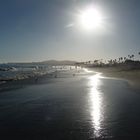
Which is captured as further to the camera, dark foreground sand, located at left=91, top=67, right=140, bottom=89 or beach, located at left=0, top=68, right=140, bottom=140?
dark foreground sand, located at left=91, top=67, right=140, bottom=89


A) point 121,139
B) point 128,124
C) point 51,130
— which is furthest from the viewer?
point 128,124

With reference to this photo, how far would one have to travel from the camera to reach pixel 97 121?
15633mm

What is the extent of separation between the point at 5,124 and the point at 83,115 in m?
5.70

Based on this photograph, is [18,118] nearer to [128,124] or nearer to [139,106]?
[128,124]

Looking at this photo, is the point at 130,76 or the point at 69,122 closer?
the point at 69,122

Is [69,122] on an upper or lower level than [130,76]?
upper

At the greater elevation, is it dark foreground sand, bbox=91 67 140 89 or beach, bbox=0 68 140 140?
beach, bbox=0 68 140 140

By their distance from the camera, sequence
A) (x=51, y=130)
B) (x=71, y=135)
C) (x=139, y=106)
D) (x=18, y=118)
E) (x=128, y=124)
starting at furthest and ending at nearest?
(x=139, y=106)
(x=18, y=118)
(x=128, y=124)
(x=51, y=130)
(x=71, y=135)

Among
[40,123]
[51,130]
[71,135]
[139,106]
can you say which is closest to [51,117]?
[40,123]

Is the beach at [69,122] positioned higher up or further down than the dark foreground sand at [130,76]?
higher up

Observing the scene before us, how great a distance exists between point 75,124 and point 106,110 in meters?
5.08

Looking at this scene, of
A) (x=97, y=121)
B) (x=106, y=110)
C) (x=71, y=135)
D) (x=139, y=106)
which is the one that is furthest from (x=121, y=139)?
(x=139, y=106)

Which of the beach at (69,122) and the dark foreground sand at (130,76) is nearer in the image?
the beach at (69,122)

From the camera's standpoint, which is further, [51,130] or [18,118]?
[18,118]
